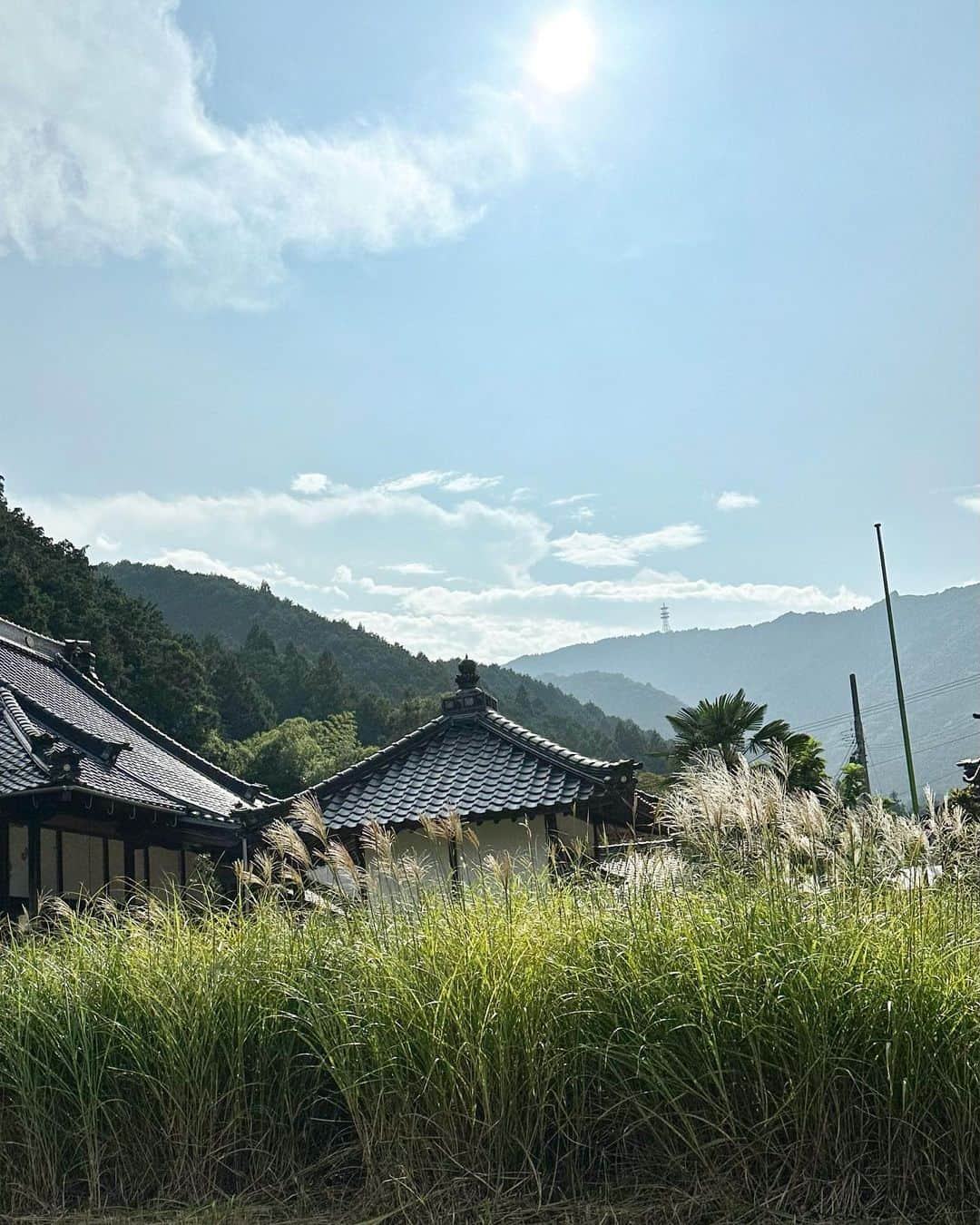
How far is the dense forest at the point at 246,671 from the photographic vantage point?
38031 millimetres

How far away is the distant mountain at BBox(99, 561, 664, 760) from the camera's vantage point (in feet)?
205

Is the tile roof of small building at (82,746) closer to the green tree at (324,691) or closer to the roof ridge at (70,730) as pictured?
the roof ridge at (70,730)

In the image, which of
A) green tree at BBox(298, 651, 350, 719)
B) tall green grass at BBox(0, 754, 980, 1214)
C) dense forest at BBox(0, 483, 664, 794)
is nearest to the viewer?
tall green grass at BBox(0, 754, 980, 1214)

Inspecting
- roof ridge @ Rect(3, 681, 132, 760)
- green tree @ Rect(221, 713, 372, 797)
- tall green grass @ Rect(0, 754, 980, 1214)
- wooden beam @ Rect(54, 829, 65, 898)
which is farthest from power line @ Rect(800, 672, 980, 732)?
tall green grass @ Rect(0, 754, 980, 1214)

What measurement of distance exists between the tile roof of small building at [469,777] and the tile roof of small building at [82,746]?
1.41m

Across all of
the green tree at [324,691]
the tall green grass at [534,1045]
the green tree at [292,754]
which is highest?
the green tree at [324,691]

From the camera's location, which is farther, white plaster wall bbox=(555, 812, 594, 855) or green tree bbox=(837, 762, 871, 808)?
green tree bbox=(837, 762, 871, 808)

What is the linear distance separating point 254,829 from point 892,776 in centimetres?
14030

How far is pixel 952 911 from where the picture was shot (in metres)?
5.15

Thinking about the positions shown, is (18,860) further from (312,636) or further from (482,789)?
(312,636)

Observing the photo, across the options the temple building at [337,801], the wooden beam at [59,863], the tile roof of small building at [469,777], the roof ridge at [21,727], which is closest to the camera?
the tile roof of small building at [469,777]

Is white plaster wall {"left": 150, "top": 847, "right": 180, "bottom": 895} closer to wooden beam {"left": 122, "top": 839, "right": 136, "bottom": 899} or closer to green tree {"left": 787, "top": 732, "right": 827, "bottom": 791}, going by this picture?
wooden beam {"left": 122, "top": 839, "right": 136, "bottom": 899}

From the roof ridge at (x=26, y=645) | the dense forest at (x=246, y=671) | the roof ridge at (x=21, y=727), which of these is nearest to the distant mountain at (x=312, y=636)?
the dense forest at (x=246, y=671)

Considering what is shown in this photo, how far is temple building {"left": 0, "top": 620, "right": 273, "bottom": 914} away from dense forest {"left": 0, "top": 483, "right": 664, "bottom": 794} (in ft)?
35.2
